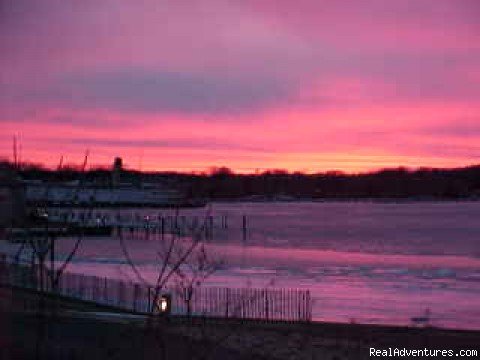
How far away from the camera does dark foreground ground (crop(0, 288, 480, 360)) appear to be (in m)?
12.5

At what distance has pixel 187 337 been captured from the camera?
14.6m

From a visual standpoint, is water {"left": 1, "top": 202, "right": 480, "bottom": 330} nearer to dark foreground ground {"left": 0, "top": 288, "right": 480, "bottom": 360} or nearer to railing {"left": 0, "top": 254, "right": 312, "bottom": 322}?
railing {"left": 0, "top": 254, "right": 312, "bottom": 322}

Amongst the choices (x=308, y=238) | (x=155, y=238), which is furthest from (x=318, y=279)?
(x=155, y=238)

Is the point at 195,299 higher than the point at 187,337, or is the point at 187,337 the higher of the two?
the point at 187,337

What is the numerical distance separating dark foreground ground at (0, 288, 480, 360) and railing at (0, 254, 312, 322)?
2.52 m

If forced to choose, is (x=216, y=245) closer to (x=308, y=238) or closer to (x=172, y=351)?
(x=308, y=238)

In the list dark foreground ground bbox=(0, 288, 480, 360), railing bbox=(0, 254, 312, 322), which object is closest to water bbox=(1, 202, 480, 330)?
railing bbox=(0, 254, 312, 322)

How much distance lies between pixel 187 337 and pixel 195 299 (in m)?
12.0

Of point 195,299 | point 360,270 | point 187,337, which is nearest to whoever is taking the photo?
point 187,337

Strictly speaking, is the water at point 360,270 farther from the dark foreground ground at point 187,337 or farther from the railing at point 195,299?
the dark foreground ground at point 187,337

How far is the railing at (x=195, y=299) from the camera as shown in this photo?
76.4ft

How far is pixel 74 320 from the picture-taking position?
48.8ft

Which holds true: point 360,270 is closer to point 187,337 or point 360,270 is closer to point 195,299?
point 195,299

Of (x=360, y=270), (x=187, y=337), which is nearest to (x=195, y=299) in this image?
(x=187, y=337)
